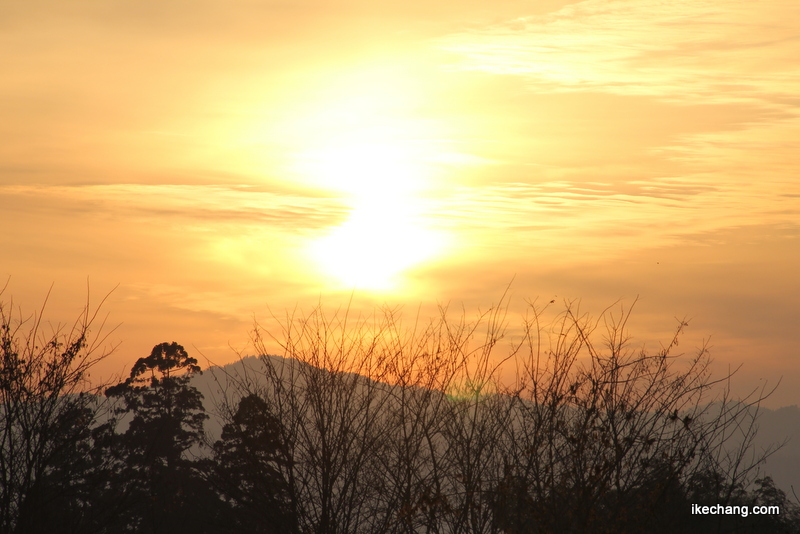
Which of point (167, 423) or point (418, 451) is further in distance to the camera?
point (167, 423)

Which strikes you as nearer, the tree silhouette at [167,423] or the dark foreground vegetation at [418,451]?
the dark foreground vegetation at [418,451]

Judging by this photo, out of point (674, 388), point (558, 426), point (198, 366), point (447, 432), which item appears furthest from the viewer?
point (198, 366)

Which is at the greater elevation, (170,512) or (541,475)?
(541,475)

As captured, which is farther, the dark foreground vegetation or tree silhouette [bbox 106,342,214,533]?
tree silhouette [bbox 106,342,214,533]

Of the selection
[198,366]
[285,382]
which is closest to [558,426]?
[285,382]

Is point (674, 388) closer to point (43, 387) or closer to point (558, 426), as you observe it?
point (558, 426)

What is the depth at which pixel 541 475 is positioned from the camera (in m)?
9.27

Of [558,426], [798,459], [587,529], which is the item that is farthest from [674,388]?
[798,459]

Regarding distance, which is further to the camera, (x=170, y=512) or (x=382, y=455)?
(x=170, y=512)

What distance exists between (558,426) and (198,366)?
25.1 metres

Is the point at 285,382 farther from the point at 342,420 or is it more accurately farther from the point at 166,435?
the point at 166,435

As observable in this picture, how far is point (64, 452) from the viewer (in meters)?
10.0

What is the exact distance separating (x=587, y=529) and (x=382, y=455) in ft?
12.7

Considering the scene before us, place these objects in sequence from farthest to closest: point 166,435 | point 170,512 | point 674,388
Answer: point 166,435 < point 170,512 < point 674,388
